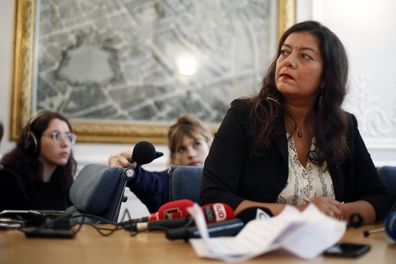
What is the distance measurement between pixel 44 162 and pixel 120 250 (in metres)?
1.89

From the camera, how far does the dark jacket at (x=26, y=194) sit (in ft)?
7.57

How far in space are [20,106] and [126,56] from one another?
730mm

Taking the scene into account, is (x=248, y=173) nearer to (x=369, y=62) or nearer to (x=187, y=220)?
(x=187, y=220)

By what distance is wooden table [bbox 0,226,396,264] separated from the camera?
834 millimetres

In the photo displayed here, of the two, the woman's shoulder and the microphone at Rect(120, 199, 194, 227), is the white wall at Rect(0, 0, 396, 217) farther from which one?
the microphone at Rect(120, 199, 194, 227)

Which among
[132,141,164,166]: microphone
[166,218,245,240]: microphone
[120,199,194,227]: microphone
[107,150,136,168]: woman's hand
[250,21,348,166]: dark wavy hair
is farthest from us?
[107,150,136,168]: woman's hand

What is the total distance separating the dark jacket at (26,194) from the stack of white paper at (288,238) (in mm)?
1665

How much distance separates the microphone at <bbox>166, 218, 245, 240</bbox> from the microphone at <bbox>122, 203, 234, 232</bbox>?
0.06 meters

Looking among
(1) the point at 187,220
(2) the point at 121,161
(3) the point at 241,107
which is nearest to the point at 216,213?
(1) the point at 187,220

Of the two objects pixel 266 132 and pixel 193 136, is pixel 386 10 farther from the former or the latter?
pixel 266 132

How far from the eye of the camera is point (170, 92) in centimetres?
329

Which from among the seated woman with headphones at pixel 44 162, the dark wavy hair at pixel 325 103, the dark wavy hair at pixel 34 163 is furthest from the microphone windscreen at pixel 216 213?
the dark wavy hair at pixel 34 163

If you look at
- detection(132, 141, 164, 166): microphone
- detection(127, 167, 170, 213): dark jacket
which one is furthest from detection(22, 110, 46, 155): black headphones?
detection(132, 141, 164, 166): microphone

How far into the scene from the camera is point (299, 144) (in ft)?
5.62
